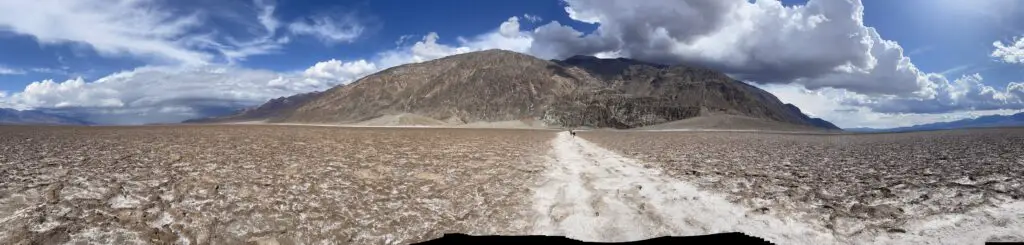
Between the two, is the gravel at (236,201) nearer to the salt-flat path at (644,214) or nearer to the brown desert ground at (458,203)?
the brown desert ground at (458,203)

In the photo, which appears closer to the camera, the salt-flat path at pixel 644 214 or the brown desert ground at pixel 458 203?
the brown desert ground at pixel 458 203

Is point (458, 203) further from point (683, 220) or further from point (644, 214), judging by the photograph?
point (683, 220)

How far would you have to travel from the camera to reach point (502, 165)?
16234 millimetres

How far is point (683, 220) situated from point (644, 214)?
0.74 m

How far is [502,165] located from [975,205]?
462 inches

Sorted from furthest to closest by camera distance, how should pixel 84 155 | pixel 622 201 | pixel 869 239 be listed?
pixel 84 155
pixel 622 201
pixel 869 239

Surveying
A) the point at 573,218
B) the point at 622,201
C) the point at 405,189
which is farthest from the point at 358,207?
the point at 622,201

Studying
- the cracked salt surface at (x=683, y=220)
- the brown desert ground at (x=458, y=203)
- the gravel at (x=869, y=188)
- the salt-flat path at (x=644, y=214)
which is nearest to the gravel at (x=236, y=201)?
the brown desert ground at (x=458, y=203)

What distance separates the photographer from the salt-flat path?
7.64 m

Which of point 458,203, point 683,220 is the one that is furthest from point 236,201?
point 683,220

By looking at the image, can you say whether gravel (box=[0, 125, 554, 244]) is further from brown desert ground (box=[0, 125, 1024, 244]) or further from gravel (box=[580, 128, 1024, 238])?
gravel (box=[580, 128, 1024, 238])

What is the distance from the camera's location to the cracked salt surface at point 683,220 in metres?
6.85

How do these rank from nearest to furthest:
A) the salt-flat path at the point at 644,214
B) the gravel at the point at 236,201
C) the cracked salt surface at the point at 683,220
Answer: the gravel at the point at 236,201
the cracked salt surface at the point at 683,220
the salt-flat path at the point at 644,214

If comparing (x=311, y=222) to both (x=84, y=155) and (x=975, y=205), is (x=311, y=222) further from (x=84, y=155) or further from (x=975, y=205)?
(x=975, y=205)
